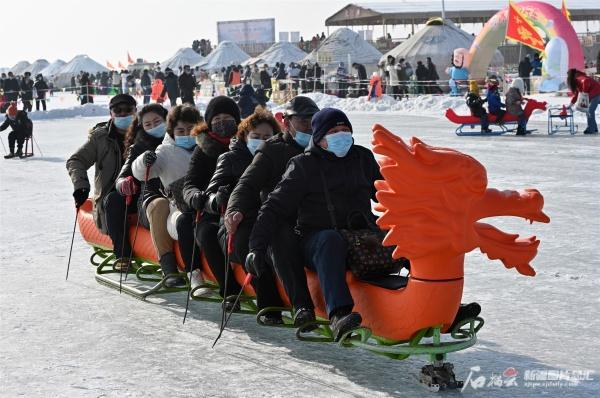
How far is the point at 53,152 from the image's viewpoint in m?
20.1

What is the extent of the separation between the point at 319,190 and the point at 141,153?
8.30 ft

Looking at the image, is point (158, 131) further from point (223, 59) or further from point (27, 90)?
point (223, 59)

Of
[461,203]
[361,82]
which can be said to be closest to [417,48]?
[361,82]

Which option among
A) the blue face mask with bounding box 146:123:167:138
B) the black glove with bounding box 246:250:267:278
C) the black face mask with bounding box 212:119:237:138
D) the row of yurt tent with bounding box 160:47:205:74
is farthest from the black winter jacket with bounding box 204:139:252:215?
the row of yurt tent with bounding box 160:47:205:74

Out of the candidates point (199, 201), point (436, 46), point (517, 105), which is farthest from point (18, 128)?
point (436, 46)

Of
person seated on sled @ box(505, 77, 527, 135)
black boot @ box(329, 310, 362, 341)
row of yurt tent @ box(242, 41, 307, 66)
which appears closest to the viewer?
black boot @ box(329, 310, 362, 341)

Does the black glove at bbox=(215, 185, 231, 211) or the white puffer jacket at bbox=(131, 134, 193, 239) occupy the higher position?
the white puffer jacket at bbox=(131, 134, 193, 239)

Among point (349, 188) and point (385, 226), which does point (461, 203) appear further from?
point (349, 188)

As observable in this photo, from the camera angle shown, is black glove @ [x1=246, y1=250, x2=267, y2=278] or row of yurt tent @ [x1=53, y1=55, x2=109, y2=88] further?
row of yurt tent @ [x1=53, y1=55, x2=109, y2=88]

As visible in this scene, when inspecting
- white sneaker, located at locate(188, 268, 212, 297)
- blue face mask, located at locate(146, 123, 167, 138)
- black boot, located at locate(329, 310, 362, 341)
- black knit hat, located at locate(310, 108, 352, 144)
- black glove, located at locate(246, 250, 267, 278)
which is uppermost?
black knit hat, located at locate(310, 108, 352, 144)

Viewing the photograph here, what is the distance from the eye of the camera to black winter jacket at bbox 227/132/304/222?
204 inches

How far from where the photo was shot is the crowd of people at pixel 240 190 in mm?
4719

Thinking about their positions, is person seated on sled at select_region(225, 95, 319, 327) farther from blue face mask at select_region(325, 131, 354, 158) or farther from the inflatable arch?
the inflatable arch

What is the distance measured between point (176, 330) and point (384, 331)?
1700mm
